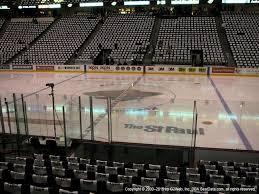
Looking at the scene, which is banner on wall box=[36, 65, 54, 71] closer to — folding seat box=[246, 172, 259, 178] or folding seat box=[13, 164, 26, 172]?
folding seat box=[13, 164, 26, 172]

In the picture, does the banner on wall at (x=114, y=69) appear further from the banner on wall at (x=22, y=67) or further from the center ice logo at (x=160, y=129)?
the center ice logo at (x=160, y=129)

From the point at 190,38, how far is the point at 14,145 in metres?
25.1

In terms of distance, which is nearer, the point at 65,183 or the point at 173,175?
the point at 65,183

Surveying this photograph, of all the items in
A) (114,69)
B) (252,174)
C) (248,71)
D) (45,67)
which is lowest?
(252,174)

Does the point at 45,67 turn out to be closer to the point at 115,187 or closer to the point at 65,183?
the point at 65,183

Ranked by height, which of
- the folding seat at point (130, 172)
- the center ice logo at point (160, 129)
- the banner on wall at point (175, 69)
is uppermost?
the banner on wall at point (175, 69)

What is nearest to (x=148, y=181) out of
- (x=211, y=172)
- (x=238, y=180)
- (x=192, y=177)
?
(x=192, y=177)

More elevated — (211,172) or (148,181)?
(148,181)

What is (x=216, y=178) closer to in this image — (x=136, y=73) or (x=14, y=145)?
(x=14, y=145)

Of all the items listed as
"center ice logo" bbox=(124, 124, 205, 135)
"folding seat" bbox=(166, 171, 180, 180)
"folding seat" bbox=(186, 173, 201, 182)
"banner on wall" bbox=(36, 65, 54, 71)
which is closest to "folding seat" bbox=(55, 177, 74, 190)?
"folding seat" bbox=(166, 171, 180, 180)

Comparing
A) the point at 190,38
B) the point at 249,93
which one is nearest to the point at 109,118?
the point at 249,93

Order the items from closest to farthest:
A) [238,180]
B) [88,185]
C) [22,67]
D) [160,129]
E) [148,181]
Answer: [88,185]
[148,181]
[238,180]
[160,129]
[22,67]

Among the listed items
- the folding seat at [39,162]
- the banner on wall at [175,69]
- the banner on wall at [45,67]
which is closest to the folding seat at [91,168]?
the folding seat at [39,162]

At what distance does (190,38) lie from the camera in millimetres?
30562
